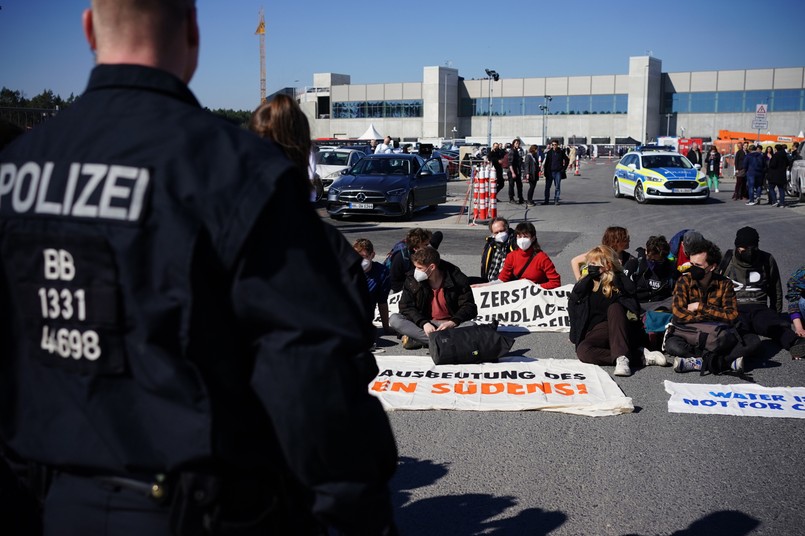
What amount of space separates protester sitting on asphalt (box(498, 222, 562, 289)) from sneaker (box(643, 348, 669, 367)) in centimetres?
255

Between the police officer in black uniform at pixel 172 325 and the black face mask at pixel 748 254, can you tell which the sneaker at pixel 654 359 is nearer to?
the black face mask at pixel 748 254

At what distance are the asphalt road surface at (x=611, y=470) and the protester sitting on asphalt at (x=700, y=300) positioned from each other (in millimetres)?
343

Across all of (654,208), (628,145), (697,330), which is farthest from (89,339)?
(628,145)

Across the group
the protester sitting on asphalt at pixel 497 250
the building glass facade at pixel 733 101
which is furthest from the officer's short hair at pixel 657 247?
the building glass facade at pixel 733 101

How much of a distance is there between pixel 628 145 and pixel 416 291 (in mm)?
82781

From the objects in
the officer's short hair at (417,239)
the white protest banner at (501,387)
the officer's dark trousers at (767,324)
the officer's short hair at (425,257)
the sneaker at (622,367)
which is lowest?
the white protest banner at (501,387)

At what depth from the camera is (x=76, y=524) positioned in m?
1.74

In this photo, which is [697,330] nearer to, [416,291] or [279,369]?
[416,291]

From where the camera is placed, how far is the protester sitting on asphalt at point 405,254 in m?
9.48

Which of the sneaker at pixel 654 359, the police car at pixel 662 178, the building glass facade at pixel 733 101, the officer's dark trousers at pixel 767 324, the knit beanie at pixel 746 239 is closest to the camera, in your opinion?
the sneaker at pixel 654 359

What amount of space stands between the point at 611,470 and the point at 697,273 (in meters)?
3.52

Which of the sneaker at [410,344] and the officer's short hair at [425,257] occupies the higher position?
the officer's short hair at [425,257]

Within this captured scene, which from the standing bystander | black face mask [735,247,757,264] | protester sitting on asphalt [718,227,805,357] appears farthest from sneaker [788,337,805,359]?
the standing bystander

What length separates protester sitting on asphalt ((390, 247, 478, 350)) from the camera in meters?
8.65
